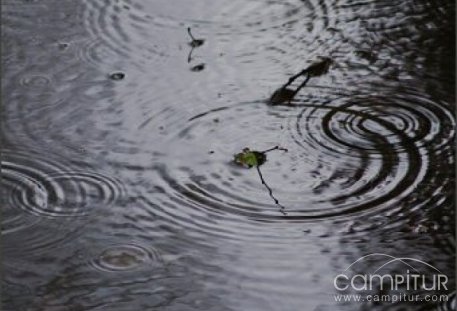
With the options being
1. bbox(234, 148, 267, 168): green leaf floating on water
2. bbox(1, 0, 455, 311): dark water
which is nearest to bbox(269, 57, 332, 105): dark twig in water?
bbox(1, 0, 455, 311): dark water

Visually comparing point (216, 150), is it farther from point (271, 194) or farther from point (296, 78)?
point (296, 78)

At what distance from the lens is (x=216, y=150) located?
184cm

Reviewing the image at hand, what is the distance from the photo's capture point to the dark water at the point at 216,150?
1.55 metres

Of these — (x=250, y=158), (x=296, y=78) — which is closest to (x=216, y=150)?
(x=250, y=158)

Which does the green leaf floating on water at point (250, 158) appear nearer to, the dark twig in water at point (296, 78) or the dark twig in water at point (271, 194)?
the dark twig in water at point (271, 194)

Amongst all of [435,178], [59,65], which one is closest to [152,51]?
[59,65]

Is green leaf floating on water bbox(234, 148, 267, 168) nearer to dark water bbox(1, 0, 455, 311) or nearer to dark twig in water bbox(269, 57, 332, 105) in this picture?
dark water bbox(1, 0, 455, 311)

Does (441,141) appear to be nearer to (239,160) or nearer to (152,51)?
(239,160)

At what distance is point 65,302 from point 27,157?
17.4 inches

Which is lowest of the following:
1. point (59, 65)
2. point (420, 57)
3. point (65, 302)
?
point (65, 302)

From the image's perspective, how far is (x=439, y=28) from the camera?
7.37 feet

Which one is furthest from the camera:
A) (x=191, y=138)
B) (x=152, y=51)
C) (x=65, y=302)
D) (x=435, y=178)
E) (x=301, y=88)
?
(x=152, y=51)

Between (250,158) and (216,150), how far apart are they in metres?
0.08

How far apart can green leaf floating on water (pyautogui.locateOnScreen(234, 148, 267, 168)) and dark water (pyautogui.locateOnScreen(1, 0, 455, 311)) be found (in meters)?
0.02
